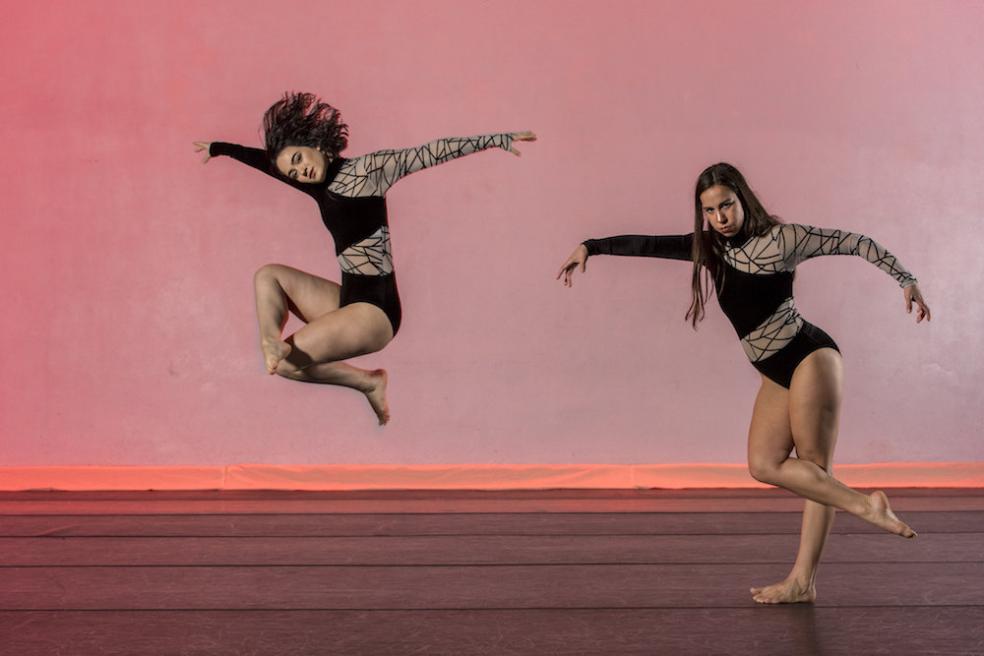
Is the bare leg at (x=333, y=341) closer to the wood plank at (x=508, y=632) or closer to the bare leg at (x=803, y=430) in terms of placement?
the wood plank at (x=508, y=632)

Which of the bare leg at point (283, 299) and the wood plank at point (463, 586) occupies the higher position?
the bare leg at point (283, 299)

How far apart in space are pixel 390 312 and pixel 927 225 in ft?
10.2

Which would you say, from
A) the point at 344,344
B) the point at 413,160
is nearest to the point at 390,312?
the point at 344,344

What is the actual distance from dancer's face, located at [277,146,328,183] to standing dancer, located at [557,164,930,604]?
0.70 metres

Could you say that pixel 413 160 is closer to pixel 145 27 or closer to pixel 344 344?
pixel 344 344

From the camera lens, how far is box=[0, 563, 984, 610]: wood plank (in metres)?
2.83

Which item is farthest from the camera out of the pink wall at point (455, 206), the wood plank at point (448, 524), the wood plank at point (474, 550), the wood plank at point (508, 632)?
the pink wall at point (455, 206)

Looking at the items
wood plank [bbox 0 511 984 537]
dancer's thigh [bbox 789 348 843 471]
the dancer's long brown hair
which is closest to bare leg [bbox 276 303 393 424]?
the dancer's long brown hair

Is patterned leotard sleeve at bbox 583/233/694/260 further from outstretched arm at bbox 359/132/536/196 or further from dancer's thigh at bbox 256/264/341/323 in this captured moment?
dancer's thigh at bbox 256/264/341/323

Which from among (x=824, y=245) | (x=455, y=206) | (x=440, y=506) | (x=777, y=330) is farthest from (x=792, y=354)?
(x=455, y=206)

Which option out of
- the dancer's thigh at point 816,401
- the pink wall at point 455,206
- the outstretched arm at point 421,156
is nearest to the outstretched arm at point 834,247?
the dancer's thigh at point 816,401

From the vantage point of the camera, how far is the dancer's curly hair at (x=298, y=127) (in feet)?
8.74

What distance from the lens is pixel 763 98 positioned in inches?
185

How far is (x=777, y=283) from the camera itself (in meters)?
2.68
